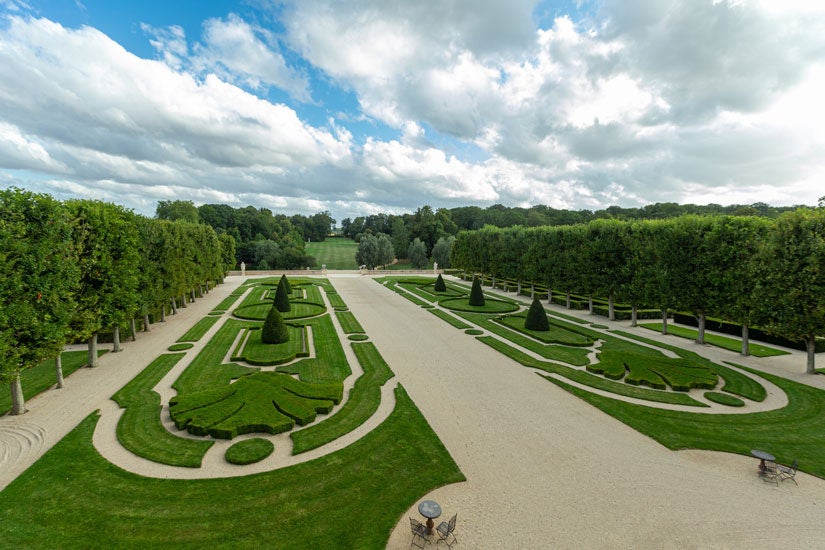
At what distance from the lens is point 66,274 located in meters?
18.9

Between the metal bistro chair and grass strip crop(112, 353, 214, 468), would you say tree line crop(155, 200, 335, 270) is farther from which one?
the metal bistro chair

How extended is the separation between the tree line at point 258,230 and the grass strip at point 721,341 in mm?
71054

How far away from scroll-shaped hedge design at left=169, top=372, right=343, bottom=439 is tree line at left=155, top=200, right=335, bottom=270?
57660 millimetres

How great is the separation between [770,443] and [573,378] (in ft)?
28.4

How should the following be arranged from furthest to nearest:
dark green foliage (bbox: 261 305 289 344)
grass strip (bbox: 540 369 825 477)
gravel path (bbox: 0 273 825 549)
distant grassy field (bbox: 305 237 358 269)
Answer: distant grassy field (bbox: 305 237 358 269), dark green foliage (bbox: 261 305 289 344), grass strip (bbox: 540 369 825 477), gravel path (bbox: 0 273 825 549)

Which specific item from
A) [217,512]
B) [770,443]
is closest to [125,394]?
[217,512]

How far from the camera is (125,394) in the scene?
19844mm

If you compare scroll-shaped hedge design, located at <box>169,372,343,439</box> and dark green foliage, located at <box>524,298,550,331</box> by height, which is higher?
dark green foliage, located at <box>524,298,550,331</box>

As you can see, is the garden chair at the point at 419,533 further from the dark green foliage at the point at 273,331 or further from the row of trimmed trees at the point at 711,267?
the row of trimmed trees at the point at 711,267

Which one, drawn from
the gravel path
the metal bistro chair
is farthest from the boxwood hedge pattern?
the metal bistro chair

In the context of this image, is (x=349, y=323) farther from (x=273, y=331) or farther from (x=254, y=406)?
(x=254, y=406)

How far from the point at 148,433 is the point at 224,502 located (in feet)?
22.1

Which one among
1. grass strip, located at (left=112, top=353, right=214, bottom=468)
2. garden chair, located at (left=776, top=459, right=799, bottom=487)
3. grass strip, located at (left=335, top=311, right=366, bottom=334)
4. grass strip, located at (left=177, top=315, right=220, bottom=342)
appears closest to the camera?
garden chair, located at (left=776, top=459, right=799, bottom=487)

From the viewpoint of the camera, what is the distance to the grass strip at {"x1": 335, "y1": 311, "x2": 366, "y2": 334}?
33.5m
